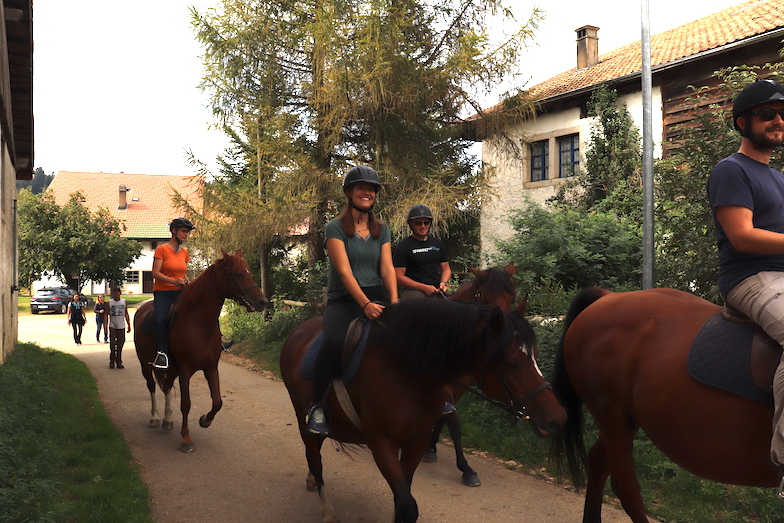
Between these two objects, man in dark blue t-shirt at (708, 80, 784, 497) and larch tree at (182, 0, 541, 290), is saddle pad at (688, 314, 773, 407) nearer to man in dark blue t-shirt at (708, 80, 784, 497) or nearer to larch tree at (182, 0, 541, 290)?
man in dark blue t-shirt at (708, 80, 784, 497)

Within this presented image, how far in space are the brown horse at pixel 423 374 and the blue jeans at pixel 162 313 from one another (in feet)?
13.5

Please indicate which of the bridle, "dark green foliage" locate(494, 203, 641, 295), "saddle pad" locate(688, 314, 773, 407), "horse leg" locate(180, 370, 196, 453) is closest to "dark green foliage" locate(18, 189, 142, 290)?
"dark green foliage" locate(494, 203, 641, 295)

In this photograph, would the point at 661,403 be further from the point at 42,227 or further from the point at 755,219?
the point at 42,227

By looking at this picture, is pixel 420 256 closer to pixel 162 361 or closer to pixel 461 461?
pixel 461 461

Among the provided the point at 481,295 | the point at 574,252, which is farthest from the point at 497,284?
the point at 574,252

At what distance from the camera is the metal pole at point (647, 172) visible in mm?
6953

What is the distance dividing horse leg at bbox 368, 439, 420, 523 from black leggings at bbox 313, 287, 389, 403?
0.58 meters

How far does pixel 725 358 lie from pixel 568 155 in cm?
1613

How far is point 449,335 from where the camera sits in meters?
3.52

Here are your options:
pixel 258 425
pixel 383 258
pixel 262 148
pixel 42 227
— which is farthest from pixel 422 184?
pixel 42 227

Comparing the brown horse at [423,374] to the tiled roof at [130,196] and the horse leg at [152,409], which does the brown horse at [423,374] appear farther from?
the tiled roof at [130,196]

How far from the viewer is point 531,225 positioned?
11.0m

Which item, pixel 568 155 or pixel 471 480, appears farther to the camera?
pixel 568 155

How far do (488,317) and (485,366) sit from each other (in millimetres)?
294
